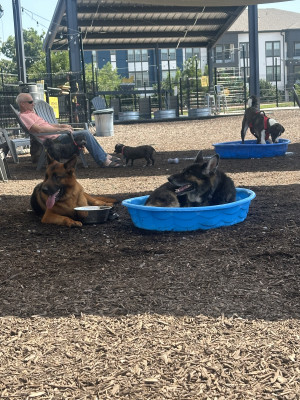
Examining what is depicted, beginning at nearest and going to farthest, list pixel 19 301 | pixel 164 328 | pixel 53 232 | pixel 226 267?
1. pixel 164 328
2. pixel 19 301
3. pixel 226 267
4. pixel 53 232

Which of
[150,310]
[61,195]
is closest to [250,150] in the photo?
[61,195]

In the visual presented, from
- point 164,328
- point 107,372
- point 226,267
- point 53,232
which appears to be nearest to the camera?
point 107,372

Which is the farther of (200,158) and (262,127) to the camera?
(262,127)

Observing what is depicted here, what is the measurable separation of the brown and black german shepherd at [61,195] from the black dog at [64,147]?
3.28m

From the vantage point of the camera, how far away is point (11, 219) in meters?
5.62

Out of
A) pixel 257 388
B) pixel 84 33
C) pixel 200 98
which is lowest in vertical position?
pixel 257 388

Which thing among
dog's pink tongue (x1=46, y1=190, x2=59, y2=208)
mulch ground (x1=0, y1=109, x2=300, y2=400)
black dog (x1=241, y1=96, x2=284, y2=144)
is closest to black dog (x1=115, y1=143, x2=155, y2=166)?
black dog (x1=241, y1=96, x2=284, y2=144)

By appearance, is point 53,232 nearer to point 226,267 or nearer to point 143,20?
point 226,267

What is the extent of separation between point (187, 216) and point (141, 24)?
22372 millimetres

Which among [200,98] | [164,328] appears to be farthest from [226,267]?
[200,98]

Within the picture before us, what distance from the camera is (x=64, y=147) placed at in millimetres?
8859

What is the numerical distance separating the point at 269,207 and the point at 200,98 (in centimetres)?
2715

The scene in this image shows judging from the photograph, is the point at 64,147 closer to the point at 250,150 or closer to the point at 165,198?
the point at 250,150

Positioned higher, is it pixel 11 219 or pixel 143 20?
pixel 143 20
